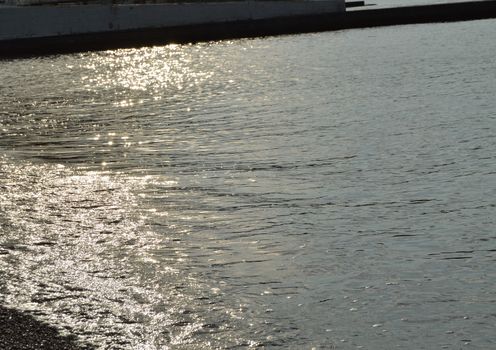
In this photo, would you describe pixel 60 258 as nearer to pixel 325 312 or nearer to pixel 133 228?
pixel 133 228

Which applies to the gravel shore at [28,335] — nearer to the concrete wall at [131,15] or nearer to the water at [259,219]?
the water at [259,219]

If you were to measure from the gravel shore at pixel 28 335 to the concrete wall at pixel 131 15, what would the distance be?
41876 mm

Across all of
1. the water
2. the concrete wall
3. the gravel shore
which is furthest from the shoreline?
the gravel shore

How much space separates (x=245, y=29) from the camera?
50125mm

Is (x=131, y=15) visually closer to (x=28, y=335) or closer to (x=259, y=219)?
(x=259, y=219)

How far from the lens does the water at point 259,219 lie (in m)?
7.27

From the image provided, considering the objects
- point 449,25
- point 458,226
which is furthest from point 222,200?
point 449,25

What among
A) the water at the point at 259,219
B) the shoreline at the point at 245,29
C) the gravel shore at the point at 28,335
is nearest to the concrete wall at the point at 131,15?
the shoreline at the point at 245,29

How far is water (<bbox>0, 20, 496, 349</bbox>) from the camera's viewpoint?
7273 millimetres

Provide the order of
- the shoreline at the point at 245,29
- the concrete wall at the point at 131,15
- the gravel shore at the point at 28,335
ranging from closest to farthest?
the gravel shore at the point at 28,335 < the shoreline at the point at 245,29 < the concrete wall at the point at 131,15

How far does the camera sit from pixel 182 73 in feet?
102

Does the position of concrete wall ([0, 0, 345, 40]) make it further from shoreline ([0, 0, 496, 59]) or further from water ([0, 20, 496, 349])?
water ([0, 20, 496, 349])

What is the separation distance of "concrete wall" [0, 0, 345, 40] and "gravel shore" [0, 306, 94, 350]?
1649 inches

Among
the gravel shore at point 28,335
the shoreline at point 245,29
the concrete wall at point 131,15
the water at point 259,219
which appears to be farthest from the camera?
the concrete wall at point 131,15
